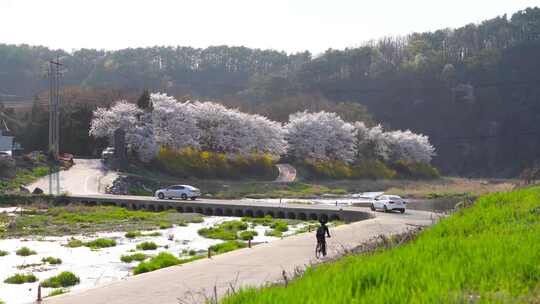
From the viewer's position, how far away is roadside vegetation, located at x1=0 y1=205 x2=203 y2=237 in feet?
124

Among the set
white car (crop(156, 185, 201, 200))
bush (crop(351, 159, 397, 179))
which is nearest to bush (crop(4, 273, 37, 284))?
white car (crop(156, 185, 201, 200))

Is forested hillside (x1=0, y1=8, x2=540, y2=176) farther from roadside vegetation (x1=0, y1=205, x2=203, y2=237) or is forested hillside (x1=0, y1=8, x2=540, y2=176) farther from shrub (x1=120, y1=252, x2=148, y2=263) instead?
shrub (x1=120, y1=252, x2=148, y2=263)

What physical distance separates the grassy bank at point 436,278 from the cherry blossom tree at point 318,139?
267ft

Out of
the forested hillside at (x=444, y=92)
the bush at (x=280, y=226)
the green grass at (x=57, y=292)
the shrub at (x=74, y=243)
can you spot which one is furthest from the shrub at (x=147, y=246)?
the forested hillside at (x=444, y=92)

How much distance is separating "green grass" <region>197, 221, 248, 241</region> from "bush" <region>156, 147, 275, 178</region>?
38.2m

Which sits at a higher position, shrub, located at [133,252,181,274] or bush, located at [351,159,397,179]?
bush, located at [351,159,397,179]

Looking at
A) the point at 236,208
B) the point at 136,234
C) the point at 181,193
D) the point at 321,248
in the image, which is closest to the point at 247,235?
the point at 136,234

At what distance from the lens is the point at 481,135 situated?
165000 millimetres

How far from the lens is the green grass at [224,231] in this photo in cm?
3459

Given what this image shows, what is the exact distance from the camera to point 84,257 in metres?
27.1

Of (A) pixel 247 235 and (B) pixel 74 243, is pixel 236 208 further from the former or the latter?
(B) pixel 74 243

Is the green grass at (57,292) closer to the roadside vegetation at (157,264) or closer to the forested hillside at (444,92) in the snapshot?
the roadside vegetation at (157,264)

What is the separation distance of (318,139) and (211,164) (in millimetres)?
22057

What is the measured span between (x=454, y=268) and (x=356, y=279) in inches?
74.1
